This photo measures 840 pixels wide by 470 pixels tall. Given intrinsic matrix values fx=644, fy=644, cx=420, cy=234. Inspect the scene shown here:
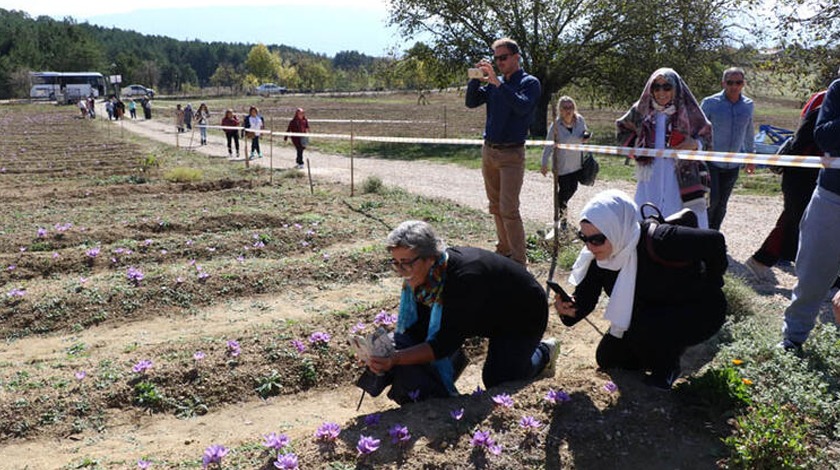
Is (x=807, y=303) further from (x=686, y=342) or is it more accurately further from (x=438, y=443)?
(x=438, y=443)

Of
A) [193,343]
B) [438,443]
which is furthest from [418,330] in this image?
[193,343]

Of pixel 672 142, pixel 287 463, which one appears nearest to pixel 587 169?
pixel 672 142

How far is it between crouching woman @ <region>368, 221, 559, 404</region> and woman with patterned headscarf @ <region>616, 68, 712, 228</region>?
1.94m

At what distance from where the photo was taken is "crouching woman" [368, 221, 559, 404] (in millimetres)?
3244

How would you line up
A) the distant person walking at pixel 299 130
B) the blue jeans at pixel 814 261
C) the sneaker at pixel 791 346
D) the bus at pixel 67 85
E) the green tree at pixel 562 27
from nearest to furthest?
1. the blue jeans at pixel 814 261
2. the sneaker at pixel 791 346
3. the distant person walking at pixel 299 130
4. the green tree at pixel 562 27
5. the bus at pixel 67 85

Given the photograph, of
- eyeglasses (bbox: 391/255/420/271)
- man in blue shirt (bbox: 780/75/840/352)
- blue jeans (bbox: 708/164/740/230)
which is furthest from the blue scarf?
blue jeans (bbox: 708/164/740/230)

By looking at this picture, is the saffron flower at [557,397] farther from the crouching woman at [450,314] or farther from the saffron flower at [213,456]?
the saffron flower at [213,456]

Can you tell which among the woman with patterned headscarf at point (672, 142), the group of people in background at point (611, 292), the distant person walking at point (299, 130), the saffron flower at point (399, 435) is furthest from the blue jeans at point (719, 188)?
the distant person walking at point (299, 130)

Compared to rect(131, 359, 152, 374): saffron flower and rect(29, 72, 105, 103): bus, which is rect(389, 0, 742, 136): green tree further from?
rect(29, 72, 105, 103): bus

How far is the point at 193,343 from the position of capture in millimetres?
4910

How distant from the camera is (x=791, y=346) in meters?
3.89

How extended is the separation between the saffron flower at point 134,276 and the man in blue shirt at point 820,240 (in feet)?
17.8

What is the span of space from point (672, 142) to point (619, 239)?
223cm

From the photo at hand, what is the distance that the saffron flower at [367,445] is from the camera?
3004 millimetres
